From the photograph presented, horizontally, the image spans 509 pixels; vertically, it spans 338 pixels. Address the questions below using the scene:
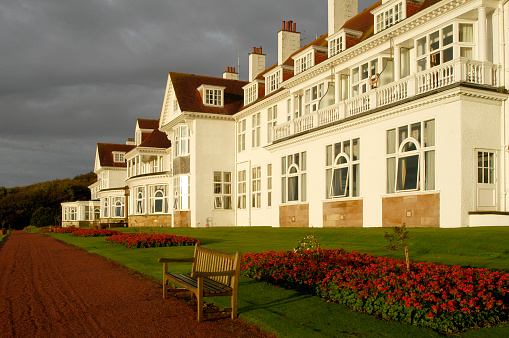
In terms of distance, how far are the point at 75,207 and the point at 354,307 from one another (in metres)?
72.5

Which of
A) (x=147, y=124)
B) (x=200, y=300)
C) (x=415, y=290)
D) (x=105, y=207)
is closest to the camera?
(x=415, y=290)

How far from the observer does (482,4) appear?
655 inches

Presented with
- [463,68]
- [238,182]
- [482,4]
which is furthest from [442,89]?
[238,182]

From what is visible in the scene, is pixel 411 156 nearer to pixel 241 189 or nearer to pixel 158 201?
pixel 241 189

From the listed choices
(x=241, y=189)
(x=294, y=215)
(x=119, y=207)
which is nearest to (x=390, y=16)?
(x=294, y=215)

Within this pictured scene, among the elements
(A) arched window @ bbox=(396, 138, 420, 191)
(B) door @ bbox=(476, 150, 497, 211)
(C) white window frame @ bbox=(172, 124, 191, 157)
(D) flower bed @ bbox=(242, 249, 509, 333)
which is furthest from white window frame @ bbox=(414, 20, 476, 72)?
(C) white window frame @ bbox=(172, 124, 191, 157)

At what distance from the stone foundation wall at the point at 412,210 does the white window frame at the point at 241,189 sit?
53.6ft

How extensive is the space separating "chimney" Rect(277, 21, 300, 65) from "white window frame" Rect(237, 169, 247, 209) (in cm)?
847

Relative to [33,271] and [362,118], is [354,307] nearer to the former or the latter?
[33,271]

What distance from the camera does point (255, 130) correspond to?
33.7 metres

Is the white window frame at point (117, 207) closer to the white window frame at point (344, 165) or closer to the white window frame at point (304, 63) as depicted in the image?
the white window frame at point (304, 63)

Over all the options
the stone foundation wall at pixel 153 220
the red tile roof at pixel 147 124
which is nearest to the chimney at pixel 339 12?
the stone foundation wall at pixel 153 220

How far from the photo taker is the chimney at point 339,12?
28297 mm

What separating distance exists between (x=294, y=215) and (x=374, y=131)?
7342mm
